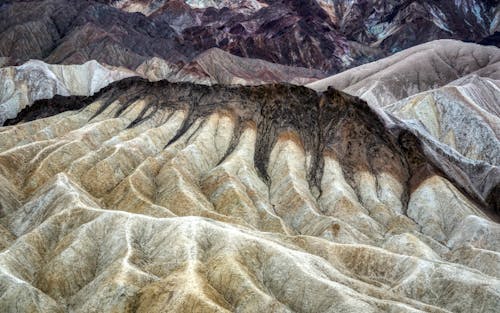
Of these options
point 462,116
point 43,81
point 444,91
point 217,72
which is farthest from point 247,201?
point 217,72

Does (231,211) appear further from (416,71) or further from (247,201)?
(416,71)

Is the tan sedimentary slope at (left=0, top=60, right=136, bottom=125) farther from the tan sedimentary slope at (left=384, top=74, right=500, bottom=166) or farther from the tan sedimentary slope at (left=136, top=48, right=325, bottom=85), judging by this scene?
the tan sedimentary slope at (left=384, top=74, right=500, bottom=166)

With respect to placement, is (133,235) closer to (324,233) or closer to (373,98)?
(324,233)

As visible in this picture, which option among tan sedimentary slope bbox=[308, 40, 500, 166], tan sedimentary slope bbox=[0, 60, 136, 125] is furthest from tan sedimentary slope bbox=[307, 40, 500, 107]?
tan sedimentary slope bbox=[0, 60, 136, 125]

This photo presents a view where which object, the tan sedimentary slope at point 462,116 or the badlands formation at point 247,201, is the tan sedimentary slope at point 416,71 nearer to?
the badlands formation at point 247,201

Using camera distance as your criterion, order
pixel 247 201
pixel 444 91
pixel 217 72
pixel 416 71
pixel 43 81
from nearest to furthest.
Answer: pixel 247 201 → pixel 444 91 → pixel 43 81 → pixel 416 71 → pixel 217 72
